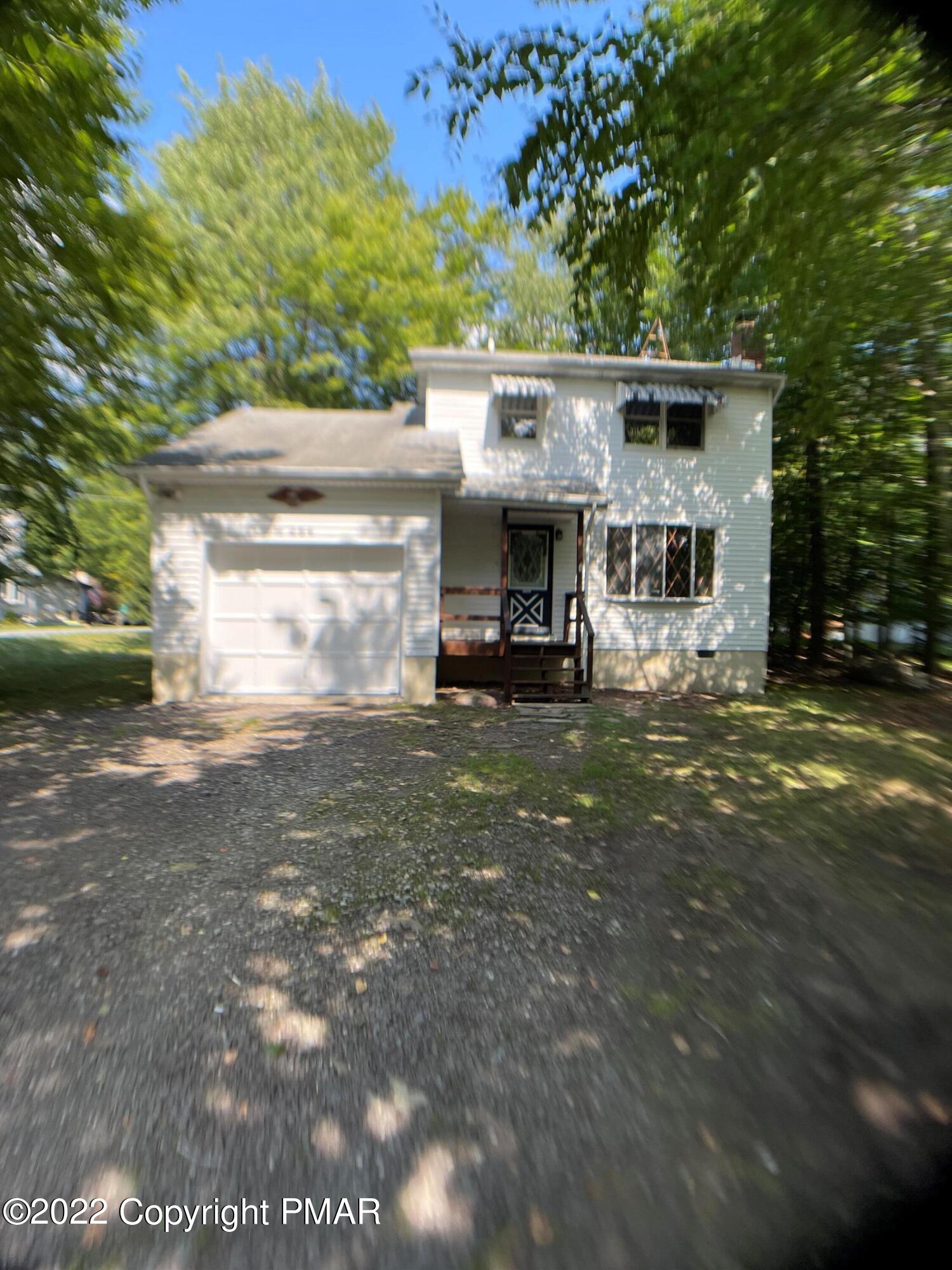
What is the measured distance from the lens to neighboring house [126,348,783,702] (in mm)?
10531

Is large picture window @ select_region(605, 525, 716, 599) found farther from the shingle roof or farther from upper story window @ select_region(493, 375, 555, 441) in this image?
the shingle roof

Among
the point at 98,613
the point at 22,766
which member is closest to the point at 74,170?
the point at 22,766

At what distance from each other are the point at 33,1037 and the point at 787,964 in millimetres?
3612

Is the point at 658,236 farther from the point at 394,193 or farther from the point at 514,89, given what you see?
the point at 394,193

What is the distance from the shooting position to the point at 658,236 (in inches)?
239

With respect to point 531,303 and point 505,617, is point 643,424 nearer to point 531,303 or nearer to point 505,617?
point 505,617

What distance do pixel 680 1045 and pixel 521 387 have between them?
11485 mm

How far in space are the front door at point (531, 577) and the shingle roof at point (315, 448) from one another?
2176 mm

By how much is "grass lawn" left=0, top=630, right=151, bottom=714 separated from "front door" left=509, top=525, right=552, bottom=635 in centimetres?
671

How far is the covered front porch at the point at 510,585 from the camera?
11852 millimetres

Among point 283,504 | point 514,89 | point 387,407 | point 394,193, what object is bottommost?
point 283,504

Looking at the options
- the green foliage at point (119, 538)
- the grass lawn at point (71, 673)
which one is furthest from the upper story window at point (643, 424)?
the green foliage at point (119, 538)

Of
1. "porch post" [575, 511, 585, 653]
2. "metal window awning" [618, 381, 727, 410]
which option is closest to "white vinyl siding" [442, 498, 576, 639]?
"porch post" [575, 511, 585, 653]

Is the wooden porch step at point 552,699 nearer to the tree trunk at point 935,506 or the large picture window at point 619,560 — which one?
the large picture window at point 619,560
